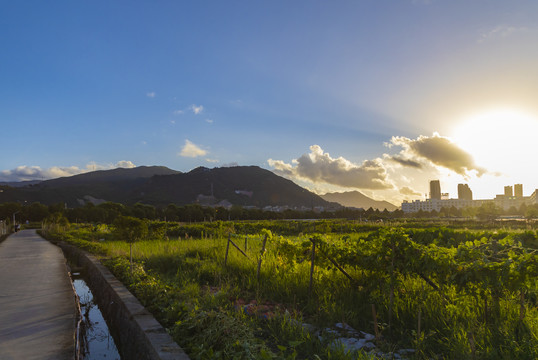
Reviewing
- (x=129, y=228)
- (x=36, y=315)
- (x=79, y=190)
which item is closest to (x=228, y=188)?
(x=79, y=190)

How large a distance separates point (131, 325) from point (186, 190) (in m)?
104

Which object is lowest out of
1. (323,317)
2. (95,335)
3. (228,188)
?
(95,335)

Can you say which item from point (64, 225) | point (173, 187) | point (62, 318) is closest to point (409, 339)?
point (62, 318)

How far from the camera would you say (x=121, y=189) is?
118 meters

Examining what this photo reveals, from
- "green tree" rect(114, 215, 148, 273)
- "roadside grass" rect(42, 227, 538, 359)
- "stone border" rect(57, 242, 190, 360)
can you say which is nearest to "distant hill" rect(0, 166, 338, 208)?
"green tree" rect(114, 215, 148, 273)

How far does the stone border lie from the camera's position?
12.2ft

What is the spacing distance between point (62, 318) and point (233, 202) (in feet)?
328

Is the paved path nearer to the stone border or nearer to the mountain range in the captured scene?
the stone border

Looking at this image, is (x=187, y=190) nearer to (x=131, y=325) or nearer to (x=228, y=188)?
(x=228, y=188)

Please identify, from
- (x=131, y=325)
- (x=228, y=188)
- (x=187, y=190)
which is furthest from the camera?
(x=228, y=188)

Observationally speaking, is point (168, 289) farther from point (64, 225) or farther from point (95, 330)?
point (64, 225)

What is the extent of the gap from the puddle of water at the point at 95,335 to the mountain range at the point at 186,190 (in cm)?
8448

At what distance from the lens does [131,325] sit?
4852 millimetres

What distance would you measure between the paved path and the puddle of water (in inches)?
17.3
